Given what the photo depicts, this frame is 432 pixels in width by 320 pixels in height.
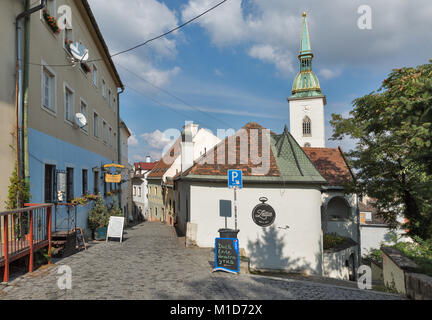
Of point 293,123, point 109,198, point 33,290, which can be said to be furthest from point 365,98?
point 293,123

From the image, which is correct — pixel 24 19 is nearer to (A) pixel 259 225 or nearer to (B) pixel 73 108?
(B) pixel 73 108

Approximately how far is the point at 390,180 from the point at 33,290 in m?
14.5

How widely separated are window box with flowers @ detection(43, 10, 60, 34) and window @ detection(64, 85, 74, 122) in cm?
214

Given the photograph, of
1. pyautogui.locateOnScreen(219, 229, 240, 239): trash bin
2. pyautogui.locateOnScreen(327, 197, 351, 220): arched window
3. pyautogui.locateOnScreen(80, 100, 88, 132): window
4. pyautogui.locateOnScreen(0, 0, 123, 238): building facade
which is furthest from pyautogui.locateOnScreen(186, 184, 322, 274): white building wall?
pyautogui.locateOnScreen(327, 197, 351, 220): arched window

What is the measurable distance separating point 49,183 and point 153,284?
5256mm

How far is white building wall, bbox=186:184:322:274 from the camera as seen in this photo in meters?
13.0

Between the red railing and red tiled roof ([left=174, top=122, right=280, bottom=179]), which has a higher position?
red tiled roof ([left=174, top=122, right=280, bottom=179])

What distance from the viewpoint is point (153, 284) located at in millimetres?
6387

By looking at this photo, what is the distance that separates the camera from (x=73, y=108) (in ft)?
38.6

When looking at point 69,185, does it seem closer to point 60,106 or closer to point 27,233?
point 60,106

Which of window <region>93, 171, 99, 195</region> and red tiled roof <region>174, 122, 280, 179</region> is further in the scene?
window <region>93, 171, 99, 195</region>

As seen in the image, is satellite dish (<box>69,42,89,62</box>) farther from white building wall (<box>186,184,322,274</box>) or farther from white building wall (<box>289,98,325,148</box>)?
white building wall (<box>289,98,325,148</box>)

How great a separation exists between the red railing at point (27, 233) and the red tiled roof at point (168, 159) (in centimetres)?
2506
